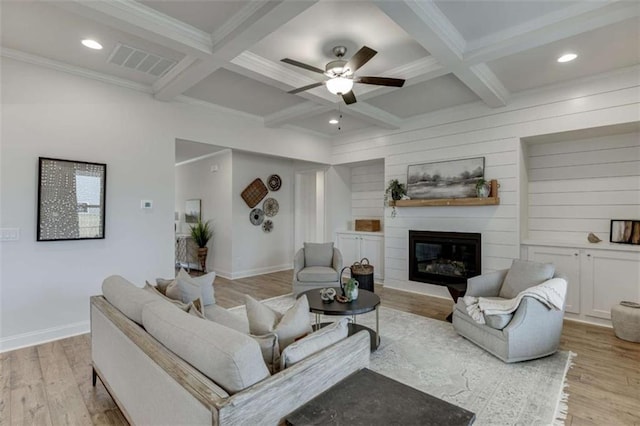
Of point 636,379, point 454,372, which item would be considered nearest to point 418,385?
point 454,372

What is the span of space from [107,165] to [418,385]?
4.12 m

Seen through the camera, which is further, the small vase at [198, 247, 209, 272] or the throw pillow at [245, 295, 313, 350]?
the small vase at [198, 247, 209, 272]

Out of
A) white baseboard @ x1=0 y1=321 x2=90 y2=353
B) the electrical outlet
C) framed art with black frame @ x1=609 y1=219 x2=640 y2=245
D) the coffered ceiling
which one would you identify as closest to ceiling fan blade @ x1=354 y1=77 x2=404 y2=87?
the coffered ceiling

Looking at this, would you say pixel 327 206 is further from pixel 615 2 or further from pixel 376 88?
pixel 615 2

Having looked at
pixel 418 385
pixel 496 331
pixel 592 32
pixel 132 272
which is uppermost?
pixel 592 32

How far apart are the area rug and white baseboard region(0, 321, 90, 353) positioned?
3.34 meters

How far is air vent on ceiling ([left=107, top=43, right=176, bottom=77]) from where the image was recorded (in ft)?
10.6

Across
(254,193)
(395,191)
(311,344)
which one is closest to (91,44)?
(311,344)

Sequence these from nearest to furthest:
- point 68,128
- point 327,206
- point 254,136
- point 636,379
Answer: point 636,379
point 68,128
point 254,136
point 327,206

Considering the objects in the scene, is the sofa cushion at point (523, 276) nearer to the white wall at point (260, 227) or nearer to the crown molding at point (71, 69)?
the white wall at point (260, 227)

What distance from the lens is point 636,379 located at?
8.60 feet

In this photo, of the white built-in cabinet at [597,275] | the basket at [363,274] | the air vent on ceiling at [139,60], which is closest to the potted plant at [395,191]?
the basket at [363,274]

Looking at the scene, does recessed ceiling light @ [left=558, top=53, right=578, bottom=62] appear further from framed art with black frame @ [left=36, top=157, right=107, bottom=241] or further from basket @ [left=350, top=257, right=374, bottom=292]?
framed art with black frame @ [left=36, top=157, right=107, bottom=241]

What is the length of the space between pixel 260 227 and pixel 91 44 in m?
4.40
